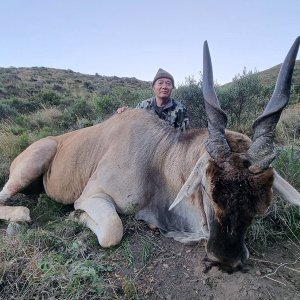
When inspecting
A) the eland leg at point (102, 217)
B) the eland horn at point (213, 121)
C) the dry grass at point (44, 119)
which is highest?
the eland horn at point (213, 121)

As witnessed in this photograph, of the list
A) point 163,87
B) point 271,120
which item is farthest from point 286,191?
point 163,87

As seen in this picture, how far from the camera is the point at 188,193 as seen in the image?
3.41m

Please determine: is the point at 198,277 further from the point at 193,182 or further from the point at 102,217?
the point at 102,217

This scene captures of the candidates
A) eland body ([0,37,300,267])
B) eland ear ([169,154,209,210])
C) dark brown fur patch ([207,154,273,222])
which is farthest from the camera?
eland ear ([169,154,209,210])

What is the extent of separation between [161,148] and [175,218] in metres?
0.90

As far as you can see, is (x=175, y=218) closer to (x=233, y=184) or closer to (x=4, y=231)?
(x=233, y=184)

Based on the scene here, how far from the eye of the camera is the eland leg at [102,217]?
149 inches

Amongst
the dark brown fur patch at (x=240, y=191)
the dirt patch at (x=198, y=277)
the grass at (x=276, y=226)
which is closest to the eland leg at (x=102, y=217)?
the dirt patch at (x=198, y=277)

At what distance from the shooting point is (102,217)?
3.99 meters

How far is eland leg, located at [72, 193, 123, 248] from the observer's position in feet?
12.4

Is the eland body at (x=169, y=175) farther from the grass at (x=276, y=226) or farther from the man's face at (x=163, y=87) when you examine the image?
the man's face at (x=163, y=87)

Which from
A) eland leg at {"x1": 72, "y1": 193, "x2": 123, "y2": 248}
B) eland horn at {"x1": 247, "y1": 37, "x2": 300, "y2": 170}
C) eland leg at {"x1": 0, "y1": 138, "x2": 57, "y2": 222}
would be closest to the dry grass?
eland leg at {"x1": 0, "y1": 138, "x2": 57, "y2": 222}

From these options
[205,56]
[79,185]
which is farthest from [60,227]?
[205,56]

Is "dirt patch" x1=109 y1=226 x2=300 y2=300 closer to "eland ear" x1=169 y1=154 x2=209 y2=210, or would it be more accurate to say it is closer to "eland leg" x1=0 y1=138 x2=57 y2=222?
"eland ear" x1=169 y1=154 x2=209 y2=210
